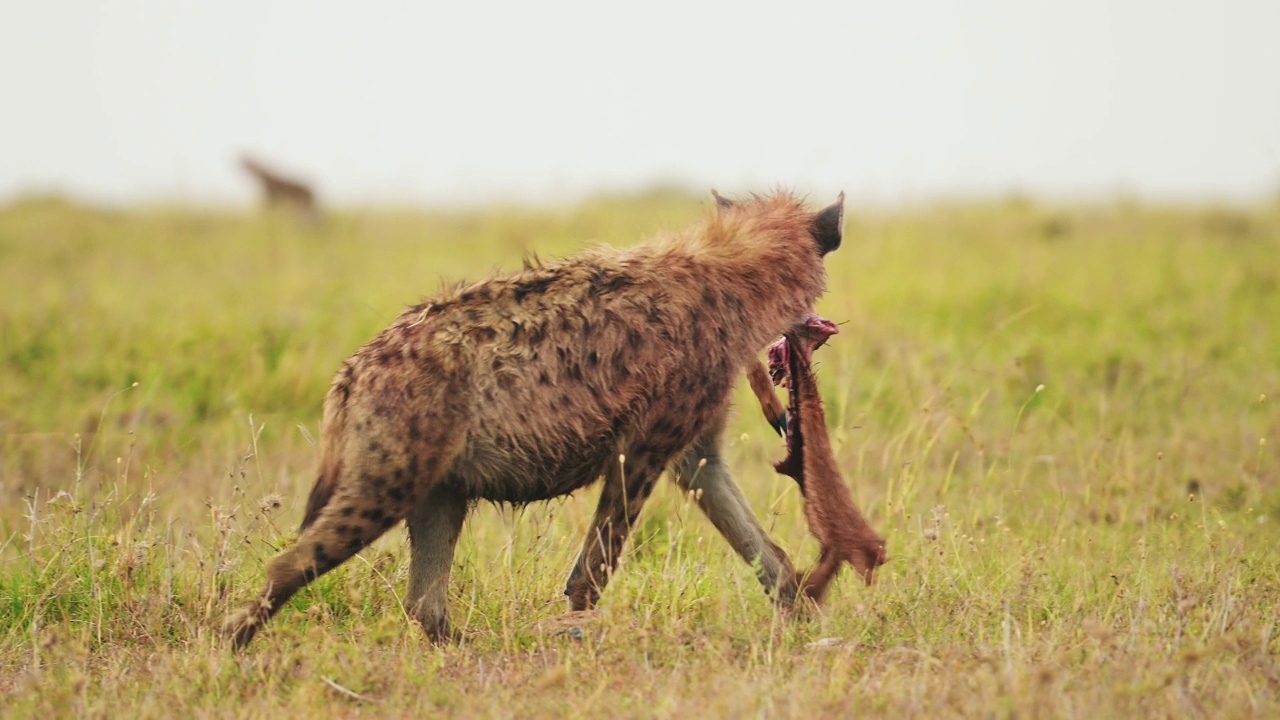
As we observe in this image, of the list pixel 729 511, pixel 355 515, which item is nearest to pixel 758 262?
pixel 729 511

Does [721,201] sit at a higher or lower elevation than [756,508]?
higher

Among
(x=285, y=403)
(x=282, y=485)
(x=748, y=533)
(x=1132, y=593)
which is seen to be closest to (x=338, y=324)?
(x=285, y=403)

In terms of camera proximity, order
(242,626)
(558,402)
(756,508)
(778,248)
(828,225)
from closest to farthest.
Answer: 1. (242,626)
2. (558,402)
3. (778,248)
4. (828,225)
5. (756,508)

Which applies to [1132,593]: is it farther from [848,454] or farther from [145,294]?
[145,294]

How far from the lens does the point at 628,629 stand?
11.9ft

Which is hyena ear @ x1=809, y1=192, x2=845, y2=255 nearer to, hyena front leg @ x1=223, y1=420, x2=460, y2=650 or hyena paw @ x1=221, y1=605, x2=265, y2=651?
hyena front leg @ x1=223, y1=420, x2=460, y2=650

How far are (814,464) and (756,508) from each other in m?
1.37

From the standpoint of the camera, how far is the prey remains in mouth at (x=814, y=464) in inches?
153

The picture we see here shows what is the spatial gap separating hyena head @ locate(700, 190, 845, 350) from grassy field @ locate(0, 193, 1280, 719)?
0.44m

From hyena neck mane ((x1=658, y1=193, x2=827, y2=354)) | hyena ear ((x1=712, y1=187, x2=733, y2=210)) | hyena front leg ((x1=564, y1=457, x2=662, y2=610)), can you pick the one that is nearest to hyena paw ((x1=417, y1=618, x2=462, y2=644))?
hyena front leg ((x1=564, y1=457, x2=662, y2=610))

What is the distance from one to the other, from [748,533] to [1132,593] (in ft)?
3.81

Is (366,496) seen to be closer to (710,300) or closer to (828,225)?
(710,300)

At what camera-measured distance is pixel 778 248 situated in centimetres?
412

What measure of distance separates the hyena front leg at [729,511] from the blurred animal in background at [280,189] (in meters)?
9.49
